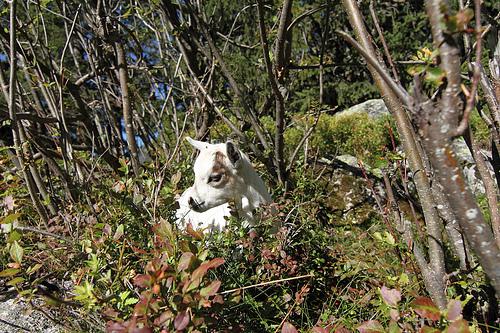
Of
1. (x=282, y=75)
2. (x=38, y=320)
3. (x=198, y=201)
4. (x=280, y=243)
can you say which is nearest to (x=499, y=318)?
(x=280, y=243)

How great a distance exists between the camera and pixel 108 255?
210 cm

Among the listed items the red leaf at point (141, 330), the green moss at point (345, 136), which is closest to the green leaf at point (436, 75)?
the red leaf at point (141, 330)

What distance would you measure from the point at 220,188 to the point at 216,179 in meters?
0.07

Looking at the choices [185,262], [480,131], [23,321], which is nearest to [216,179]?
[23,321]

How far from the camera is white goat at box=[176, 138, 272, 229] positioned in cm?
315

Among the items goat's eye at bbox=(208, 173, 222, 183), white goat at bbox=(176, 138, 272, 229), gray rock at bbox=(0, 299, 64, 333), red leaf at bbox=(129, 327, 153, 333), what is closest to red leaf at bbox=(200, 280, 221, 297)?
red leaf at bbox=(129, 327, 153, 333)

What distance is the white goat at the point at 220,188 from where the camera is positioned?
10.3 ft

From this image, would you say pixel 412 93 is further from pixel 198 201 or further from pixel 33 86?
pixel 33 86

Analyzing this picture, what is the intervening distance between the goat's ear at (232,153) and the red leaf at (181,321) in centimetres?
190

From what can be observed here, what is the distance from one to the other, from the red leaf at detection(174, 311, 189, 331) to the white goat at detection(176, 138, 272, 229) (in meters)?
1.72

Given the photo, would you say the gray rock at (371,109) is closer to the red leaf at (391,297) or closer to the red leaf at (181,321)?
the red leaf at (391,297)

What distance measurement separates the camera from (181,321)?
4.39 feet

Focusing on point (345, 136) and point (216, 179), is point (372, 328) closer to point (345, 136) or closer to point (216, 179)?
point (216, 179)

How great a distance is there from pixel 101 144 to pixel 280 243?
105 inches
